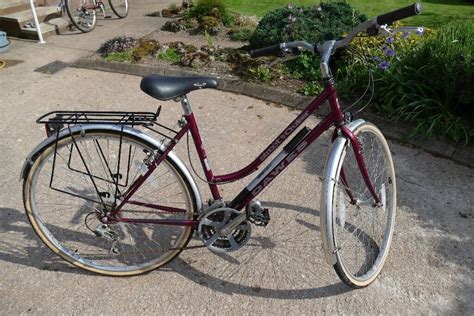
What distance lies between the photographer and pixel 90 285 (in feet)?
8.09

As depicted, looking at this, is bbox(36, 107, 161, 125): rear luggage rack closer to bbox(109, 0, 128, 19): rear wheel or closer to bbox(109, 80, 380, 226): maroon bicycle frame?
bbox(109, 80, 380, 226): maroon bicycle frame

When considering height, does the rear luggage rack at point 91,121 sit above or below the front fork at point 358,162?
above

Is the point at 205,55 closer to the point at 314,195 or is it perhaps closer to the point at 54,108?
the point at 54,108

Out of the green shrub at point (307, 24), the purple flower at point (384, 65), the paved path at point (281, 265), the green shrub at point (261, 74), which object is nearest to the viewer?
the paved path at point (281, 265)

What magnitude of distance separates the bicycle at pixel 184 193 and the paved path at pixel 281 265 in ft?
0.48

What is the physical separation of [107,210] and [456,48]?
331 cm

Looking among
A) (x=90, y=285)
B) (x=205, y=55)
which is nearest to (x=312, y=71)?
(x=205, y=55)

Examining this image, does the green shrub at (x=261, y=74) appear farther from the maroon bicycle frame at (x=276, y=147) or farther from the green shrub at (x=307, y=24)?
the maroon bicycle frame at (x=276, y=147)

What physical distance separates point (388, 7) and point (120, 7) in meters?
5.88

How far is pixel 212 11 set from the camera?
7230 millimetres

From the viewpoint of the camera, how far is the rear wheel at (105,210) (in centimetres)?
224

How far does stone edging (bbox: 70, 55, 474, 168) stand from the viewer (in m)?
3.62

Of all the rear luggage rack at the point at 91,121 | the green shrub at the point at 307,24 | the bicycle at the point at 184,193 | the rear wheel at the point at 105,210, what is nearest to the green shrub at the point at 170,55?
the green shrub at the point at 307,24

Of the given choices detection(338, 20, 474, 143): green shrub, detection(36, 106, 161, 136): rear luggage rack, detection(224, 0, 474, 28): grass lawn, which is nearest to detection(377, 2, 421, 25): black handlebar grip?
detection(36, 106, 161, 136): rear luggage rack
